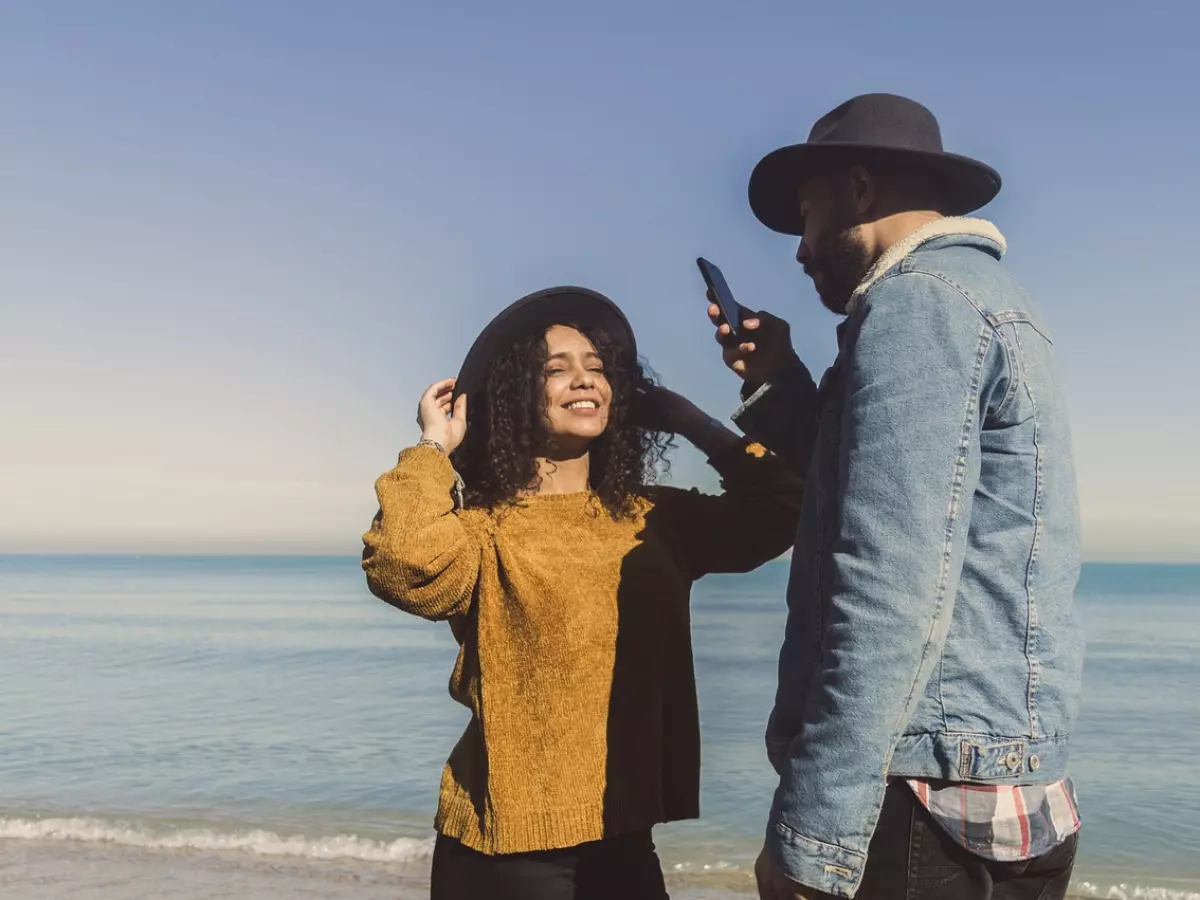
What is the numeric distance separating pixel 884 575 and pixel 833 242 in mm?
720

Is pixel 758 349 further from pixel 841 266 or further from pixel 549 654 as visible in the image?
pixel 549 654

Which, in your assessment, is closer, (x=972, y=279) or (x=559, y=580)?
(x=972, y=279)

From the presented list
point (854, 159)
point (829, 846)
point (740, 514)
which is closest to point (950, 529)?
point (829, 846)

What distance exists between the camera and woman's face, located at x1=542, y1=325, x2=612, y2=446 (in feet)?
11.0

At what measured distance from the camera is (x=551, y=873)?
2.90 m

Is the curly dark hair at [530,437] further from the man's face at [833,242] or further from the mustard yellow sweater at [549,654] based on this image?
the man's face at [833,242]

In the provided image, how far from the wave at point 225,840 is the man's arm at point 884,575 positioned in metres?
6.46

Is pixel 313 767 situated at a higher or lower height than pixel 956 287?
lower

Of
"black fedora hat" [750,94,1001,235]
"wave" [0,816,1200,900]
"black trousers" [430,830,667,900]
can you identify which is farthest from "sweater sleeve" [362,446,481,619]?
"wave" [0,816,1200,900]

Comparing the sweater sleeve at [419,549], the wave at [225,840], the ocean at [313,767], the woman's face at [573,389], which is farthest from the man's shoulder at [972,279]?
the wave at [225,840]

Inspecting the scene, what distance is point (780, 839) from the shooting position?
5.98 ft

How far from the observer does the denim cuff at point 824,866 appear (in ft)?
5.78

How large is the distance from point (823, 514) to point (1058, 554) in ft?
1.27

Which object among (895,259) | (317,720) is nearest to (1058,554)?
(895,259)
